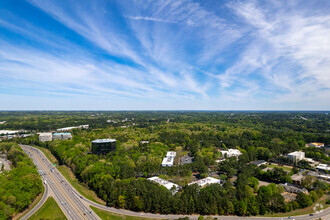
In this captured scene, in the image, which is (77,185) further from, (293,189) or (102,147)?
(293,189)

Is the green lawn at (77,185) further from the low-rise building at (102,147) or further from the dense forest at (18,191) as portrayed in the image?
the low-rise building at (102,147)

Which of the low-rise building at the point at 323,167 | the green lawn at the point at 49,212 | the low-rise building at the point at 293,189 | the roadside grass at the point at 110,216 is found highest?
the low-rise building at the point at 323,167

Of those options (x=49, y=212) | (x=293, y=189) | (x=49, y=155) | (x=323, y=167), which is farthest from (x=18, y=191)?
(x=323, y=167)

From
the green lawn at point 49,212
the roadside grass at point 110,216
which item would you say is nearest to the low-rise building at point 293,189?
the roadside grass at point 110,216

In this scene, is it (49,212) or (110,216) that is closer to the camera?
(110,216)

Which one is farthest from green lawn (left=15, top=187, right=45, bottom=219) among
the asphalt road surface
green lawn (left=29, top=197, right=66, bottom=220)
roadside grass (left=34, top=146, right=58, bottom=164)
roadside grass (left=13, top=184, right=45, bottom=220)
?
roadside grass (left=34, top=146, right=58, bottom=164)

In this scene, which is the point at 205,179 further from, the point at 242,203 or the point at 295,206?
Answer: the point at 295,206

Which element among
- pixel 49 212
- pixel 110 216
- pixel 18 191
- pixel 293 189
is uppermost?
pixel 18 191

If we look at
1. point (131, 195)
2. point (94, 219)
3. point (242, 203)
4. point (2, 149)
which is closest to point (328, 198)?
point (242, 203)
